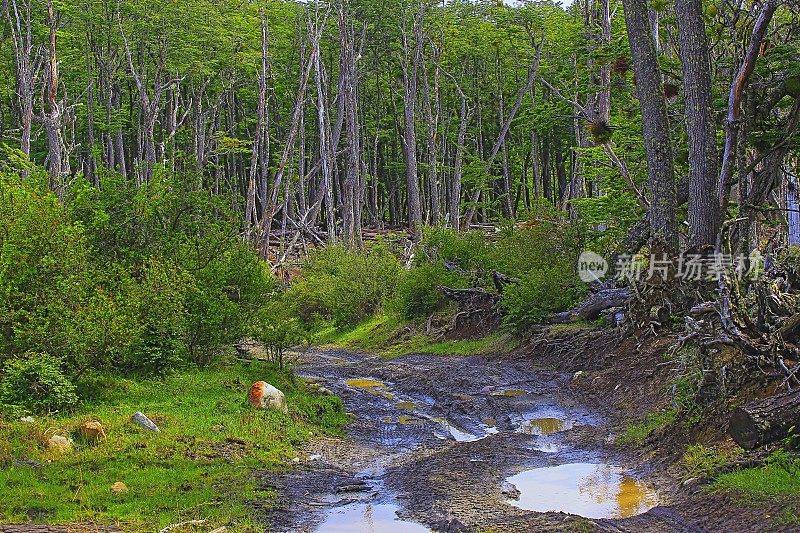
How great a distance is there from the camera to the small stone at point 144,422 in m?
10.2

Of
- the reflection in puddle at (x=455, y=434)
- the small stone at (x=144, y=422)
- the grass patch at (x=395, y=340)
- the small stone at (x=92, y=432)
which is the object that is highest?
the small stone at (x=92, y=432)

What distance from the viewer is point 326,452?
10.6 metres

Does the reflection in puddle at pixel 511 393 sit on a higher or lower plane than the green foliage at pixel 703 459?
lower

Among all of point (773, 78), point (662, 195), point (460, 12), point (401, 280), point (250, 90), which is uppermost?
point (460, 12)

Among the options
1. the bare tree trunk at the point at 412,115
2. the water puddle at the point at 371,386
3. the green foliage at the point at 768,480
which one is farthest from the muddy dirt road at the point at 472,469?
the bare tree trunk at the point at 412,115

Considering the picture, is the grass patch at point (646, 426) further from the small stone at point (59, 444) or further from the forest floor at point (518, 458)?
the small stone at point (59, 444)

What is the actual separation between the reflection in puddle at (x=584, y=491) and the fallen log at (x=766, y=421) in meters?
1.02

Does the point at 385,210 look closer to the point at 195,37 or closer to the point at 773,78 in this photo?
the point at 195,37

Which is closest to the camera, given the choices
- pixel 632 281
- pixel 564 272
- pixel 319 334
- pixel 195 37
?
pixel 632 281

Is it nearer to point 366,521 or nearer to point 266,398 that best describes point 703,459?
point 366,521

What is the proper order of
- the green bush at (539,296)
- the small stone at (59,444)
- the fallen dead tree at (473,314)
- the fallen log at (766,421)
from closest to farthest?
1. the fallen log at (766,421)
2. the small stone at (59,444)
3. the green bush at (539,296)
4. the fallen dead tree at (473,314)

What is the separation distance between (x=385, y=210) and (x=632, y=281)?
3928 cm

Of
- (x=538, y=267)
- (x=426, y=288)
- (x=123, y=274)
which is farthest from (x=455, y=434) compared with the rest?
(x=426, y=288)

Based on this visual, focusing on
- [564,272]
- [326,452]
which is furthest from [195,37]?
[326,452]
